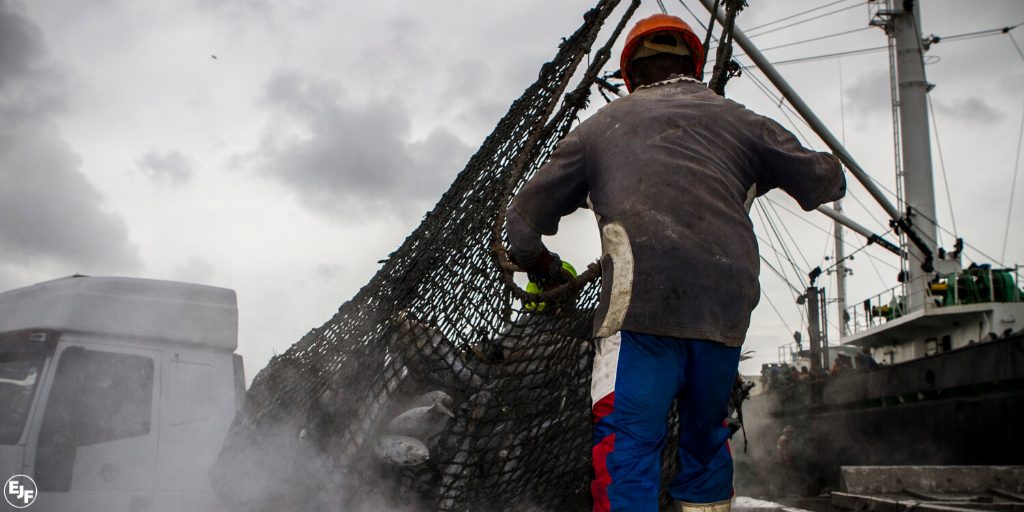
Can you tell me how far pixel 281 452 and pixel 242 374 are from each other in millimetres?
2663

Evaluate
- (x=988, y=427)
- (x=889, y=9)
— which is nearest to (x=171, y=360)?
(x=988, y=427)

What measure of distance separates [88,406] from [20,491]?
1.86ft

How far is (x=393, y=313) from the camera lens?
2.79m

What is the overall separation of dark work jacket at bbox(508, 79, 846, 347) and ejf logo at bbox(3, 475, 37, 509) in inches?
130

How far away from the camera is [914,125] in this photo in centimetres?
1596

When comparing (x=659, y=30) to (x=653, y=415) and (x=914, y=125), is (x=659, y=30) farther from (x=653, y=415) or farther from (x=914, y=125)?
(x=914, y=125)

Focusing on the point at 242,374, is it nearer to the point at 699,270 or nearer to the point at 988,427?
the point at 699,270

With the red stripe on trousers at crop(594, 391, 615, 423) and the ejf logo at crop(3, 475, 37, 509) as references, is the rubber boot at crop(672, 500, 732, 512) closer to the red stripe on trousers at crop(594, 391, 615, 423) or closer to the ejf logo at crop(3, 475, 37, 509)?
the red stripe on trousers at crop(594, 391, 615, 423)

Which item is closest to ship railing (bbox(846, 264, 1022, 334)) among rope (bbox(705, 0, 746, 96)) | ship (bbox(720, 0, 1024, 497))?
ship (bbox(720, 0, 1024, 497))

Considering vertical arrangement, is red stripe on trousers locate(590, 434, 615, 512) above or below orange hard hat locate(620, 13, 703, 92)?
below

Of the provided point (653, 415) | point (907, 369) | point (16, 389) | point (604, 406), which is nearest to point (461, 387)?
point (604, 406)

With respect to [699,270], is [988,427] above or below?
below

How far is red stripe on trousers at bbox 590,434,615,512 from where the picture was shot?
1718mm

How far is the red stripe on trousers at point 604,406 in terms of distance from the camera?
177cm
